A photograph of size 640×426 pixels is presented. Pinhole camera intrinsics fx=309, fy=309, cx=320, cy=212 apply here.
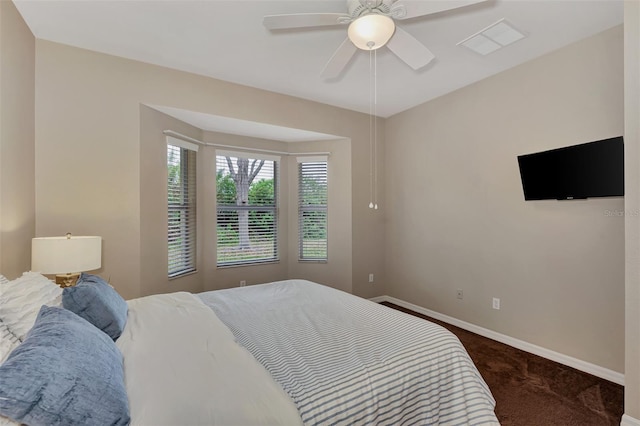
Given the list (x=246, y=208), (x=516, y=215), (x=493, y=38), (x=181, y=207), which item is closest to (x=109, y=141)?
(x=181, y=207)

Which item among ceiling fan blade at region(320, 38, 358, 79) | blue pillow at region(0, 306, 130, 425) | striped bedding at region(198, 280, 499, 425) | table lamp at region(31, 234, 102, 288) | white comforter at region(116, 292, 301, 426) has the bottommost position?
striped bedding at region(198, 280, 499, 425)

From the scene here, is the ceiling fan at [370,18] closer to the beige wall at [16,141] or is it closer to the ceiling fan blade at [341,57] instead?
the ceiling fan blade at [341,57]

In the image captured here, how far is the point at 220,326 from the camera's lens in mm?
1739

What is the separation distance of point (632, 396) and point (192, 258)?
3.98 meters

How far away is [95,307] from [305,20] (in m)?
1.89

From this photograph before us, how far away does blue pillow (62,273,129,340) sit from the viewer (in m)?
1.52

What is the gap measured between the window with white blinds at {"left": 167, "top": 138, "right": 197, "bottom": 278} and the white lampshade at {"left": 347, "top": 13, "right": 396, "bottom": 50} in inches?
96.4

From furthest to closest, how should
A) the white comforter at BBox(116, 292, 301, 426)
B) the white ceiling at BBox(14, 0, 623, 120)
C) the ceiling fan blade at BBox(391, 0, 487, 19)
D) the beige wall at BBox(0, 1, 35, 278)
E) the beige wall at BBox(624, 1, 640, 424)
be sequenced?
1. the white ceiling at BBox(14, 0, 623, 120)
2. the beige wall at BBox(0, 1, 35, 278)
3. the beige wall at BBox(624, 1, 640, 424)
4. the ceiling fan blade at BBox(391, 0, 487, 19)
5. the white comforter at BBox(116, 292, 301, 426)

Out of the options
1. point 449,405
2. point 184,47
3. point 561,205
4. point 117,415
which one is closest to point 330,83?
point 184,47

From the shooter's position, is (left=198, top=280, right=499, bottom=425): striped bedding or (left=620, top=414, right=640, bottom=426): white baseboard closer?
(left=198, top=280, right=499, bottom=425): striped bedding

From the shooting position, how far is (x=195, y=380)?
1.17 m

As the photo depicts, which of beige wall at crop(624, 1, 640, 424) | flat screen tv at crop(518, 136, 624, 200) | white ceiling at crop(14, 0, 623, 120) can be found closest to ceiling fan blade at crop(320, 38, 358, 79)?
white ceiling at crop(14, 0, 623, 120)

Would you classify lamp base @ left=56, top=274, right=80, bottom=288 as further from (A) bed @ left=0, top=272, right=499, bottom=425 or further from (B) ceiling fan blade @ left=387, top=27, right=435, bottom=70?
(B) ceiling fan blade @ left=387, top=27, right=435, bottom=70

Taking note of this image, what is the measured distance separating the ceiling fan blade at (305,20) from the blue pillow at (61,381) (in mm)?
1736
